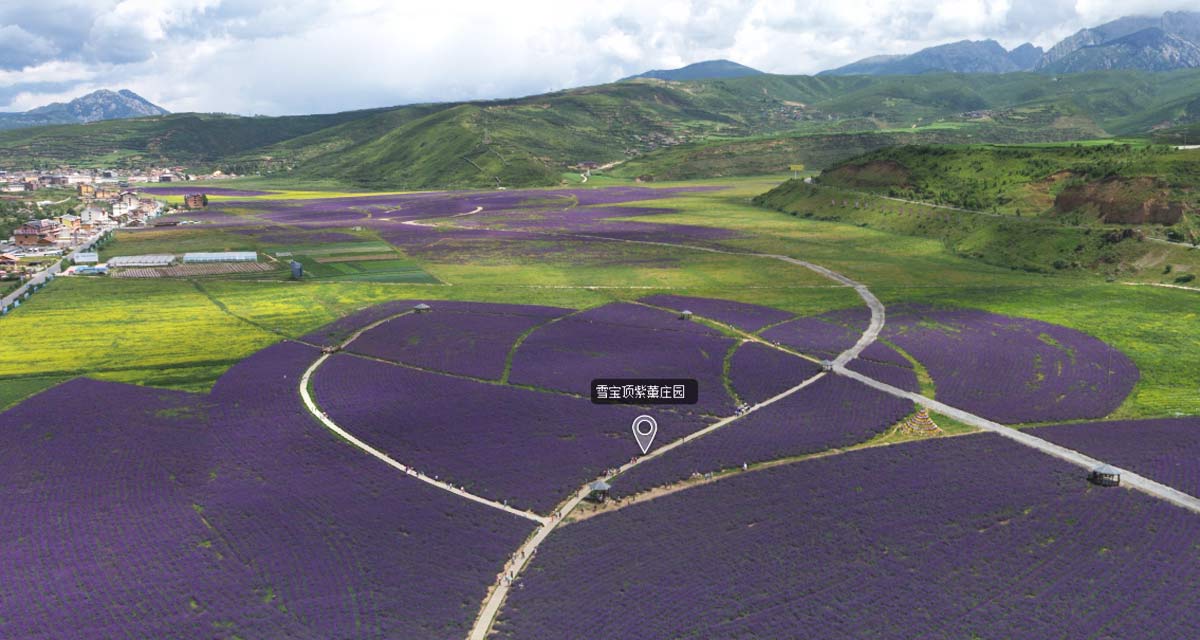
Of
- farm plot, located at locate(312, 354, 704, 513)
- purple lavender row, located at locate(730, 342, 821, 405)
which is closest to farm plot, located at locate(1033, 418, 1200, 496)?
purple lavender row, located at locate(730, 342, 821, 405)

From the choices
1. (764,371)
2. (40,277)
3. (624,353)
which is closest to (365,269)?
(40,277)

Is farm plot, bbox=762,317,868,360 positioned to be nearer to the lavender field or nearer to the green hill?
→ the lavender field

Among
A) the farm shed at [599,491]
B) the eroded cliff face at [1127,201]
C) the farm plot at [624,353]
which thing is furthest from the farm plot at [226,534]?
the eroded cliff face at [1127,201]

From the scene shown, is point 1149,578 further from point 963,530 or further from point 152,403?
point 152,403

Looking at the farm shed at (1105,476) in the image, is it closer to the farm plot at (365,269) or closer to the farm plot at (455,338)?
the farm plot at (455,338)

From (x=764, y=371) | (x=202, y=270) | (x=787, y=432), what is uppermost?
(x=202, y=270)

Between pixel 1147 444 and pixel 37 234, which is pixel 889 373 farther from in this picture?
pixel 37 234

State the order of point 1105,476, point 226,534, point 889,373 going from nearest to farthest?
point 226,534 → point 1105,476 → point 889,373
